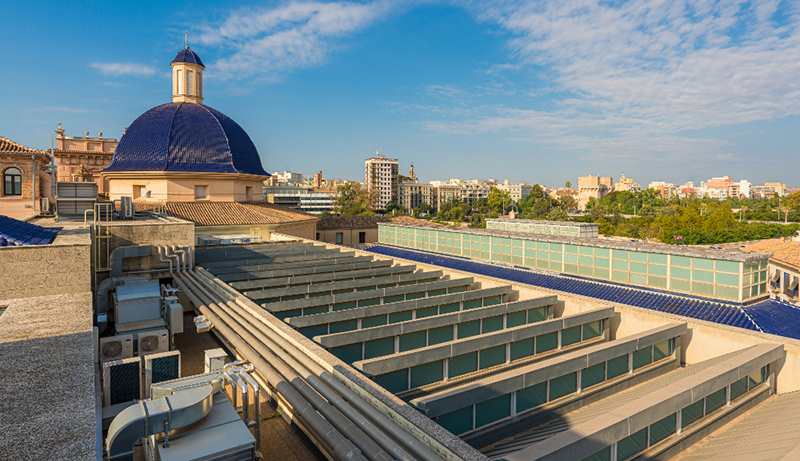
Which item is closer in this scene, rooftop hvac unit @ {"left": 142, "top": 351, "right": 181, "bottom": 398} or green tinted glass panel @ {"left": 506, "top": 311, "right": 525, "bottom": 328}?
rooftop hvac unit @ {"left": 142, "top": 351, "right": 181, "bottom": 398}

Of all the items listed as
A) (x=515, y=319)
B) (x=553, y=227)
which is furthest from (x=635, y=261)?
(x=553, y=227)

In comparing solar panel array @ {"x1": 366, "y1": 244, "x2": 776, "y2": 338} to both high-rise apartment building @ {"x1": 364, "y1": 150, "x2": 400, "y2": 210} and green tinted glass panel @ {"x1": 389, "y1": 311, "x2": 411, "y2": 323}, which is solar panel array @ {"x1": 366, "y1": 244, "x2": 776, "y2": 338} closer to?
green tinted glass panel @ {"x1": 389, "y1": 311, "x2": 411, "y2": 323}

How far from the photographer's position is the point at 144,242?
1638 cm

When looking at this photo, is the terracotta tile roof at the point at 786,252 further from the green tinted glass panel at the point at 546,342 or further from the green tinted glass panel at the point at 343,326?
the green tinted glass panel at the point at 343,326

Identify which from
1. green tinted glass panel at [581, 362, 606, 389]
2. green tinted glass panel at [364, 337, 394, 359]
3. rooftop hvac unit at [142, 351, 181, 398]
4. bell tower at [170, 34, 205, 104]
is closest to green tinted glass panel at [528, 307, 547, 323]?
green tinted glass panel at [581, 362, 606, 389]

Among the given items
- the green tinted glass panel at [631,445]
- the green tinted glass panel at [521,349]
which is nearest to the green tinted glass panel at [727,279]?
the green tinted glass panel at [521,349]

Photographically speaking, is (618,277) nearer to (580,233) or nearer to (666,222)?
(580,233)

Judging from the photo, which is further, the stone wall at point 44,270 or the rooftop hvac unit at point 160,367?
the stone wall at point 44,270

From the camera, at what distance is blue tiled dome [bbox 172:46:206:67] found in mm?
44969

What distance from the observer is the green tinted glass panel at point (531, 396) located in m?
8.47

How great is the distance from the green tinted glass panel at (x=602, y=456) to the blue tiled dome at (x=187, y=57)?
5064 cm

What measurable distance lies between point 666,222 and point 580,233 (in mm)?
45145

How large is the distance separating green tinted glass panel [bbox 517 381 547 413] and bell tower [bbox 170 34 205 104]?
47.6 meters

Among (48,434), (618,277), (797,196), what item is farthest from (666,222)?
(797,196)
